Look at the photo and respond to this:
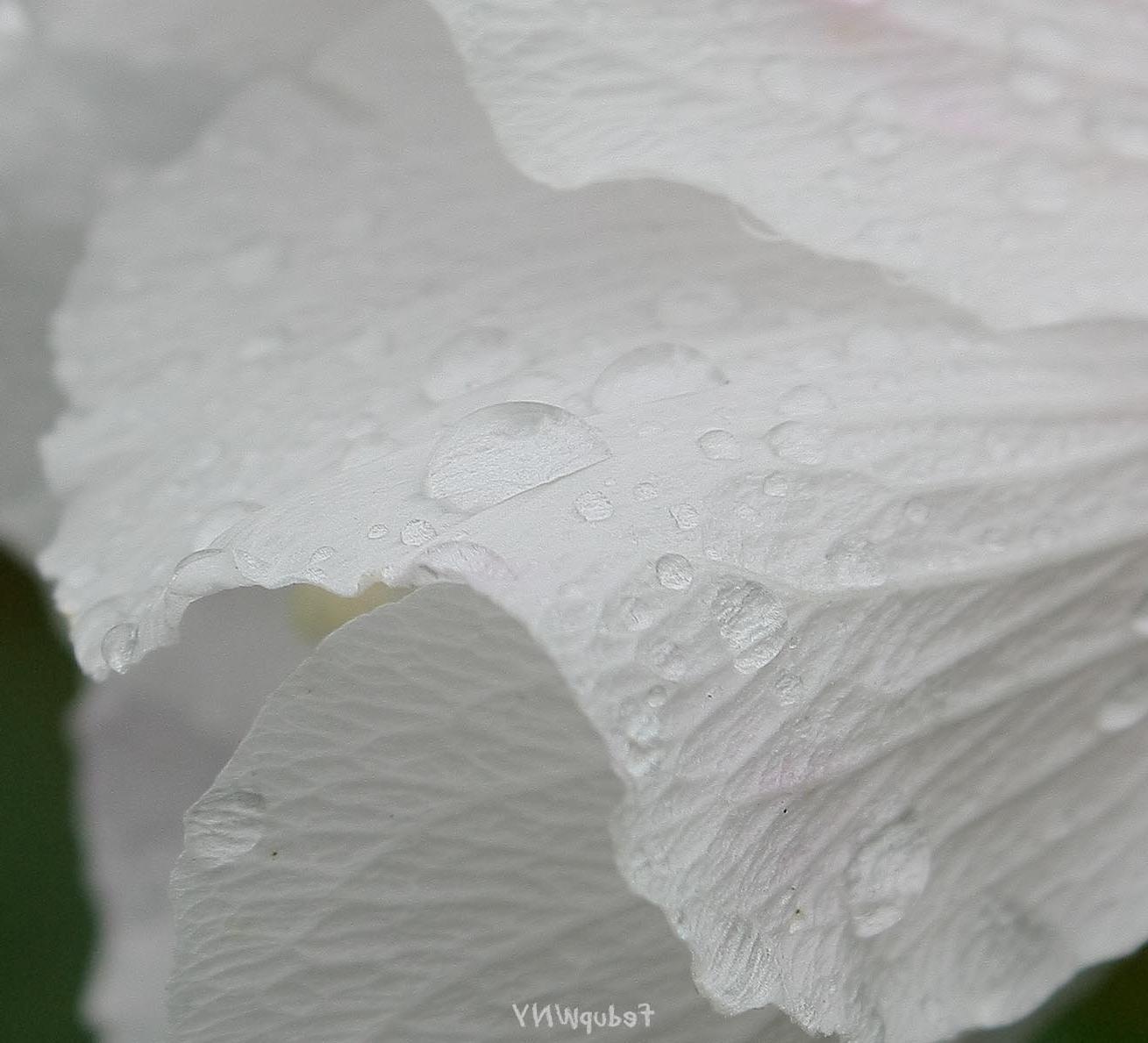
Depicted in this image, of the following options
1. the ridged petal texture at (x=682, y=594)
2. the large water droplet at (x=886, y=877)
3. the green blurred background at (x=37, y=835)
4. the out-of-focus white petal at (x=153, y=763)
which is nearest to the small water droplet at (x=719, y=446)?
the ridged petal texture at (x=682, y=594)

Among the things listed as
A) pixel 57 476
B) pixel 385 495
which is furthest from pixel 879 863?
pixel 57 476

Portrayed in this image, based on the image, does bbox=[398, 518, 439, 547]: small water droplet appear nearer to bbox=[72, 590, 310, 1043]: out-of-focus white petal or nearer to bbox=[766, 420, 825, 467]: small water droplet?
bbox=[766, 420, 825, 467]: small water droplet

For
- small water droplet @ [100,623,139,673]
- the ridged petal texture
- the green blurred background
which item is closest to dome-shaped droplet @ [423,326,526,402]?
the ridged petal texture

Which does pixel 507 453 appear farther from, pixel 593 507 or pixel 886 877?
pixel 886 877

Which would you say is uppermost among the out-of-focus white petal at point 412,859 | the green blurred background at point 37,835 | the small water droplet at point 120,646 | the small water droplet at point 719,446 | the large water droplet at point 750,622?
the small water droplet at point 719,446

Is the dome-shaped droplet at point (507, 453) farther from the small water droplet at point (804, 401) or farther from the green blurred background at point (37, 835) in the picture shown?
the green blurred background at point (37, 835)

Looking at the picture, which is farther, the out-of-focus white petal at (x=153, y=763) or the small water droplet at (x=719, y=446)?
the out-of-focus white petal at (x=153, y=763)

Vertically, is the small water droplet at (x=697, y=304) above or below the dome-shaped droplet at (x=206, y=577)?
above
